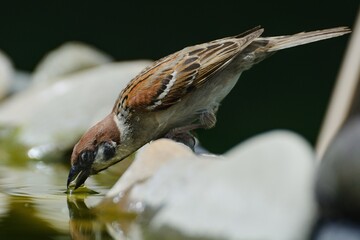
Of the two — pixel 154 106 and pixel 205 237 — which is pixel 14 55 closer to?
pixel 154 106

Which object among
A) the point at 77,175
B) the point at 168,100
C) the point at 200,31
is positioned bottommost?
the point at 200,31

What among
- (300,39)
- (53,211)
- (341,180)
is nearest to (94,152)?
(53,211)

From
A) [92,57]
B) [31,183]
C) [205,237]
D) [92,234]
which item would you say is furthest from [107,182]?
[92,57]

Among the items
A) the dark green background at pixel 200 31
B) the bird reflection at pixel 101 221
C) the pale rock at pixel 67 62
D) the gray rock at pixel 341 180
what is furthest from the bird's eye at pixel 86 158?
the dark green background at pixel 200 31

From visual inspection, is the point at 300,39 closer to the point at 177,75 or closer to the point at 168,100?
the point at 177,75

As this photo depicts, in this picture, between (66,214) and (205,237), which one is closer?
(205,237)

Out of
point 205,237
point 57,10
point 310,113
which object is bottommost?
point 310,113

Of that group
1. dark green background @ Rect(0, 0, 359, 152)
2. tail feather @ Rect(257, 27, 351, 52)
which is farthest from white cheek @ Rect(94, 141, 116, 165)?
dark green background @ Rect(0, 0, 359, 152)
